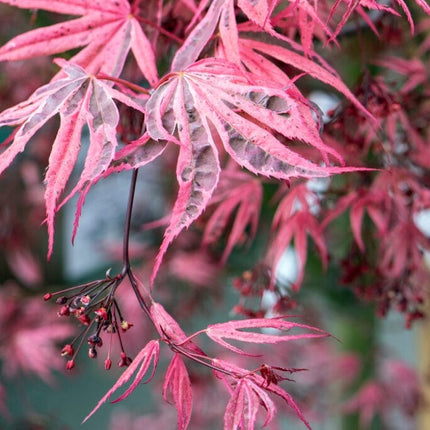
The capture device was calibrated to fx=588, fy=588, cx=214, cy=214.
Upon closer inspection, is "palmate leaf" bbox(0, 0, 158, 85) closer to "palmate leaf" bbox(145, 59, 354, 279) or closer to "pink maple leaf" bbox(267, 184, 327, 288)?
"palmate leaf" bbox(145, 59, 354, 279)

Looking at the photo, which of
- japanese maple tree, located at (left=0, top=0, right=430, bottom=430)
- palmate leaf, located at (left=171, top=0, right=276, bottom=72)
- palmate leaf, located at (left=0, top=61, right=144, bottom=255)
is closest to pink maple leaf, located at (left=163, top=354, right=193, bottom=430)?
japanese maple tree, located at (left=0, top=0, right=430, bottom=430)

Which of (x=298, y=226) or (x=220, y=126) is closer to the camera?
(x=220, y=126)

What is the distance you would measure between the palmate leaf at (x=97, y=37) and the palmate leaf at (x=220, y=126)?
0.10 meters

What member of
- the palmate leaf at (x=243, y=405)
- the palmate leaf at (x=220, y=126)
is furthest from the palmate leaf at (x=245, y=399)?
the palmate leaf at (x=220, y=126)

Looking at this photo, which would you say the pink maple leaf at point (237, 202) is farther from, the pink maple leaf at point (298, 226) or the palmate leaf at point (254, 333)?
the palmate leaf at point (254, 333)

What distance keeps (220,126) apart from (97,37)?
0.65 feet

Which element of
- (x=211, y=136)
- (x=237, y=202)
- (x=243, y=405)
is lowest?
(x=237, y=202)

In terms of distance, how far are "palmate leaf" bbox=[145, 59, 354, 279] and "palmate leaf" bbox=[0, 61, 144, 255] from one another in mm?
34

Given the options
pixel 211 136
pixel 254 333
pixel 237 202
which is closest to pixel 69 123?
pixel 211 136

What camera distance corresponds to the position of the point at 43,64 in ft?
5.21

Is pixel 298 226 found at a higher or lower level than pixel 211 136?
lower

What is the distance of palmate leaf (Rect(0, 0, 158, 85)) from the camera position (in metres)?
0.54

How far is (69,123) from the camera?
47cm

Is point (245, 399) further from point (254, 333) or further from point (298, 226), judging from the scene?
point (298, 226)
